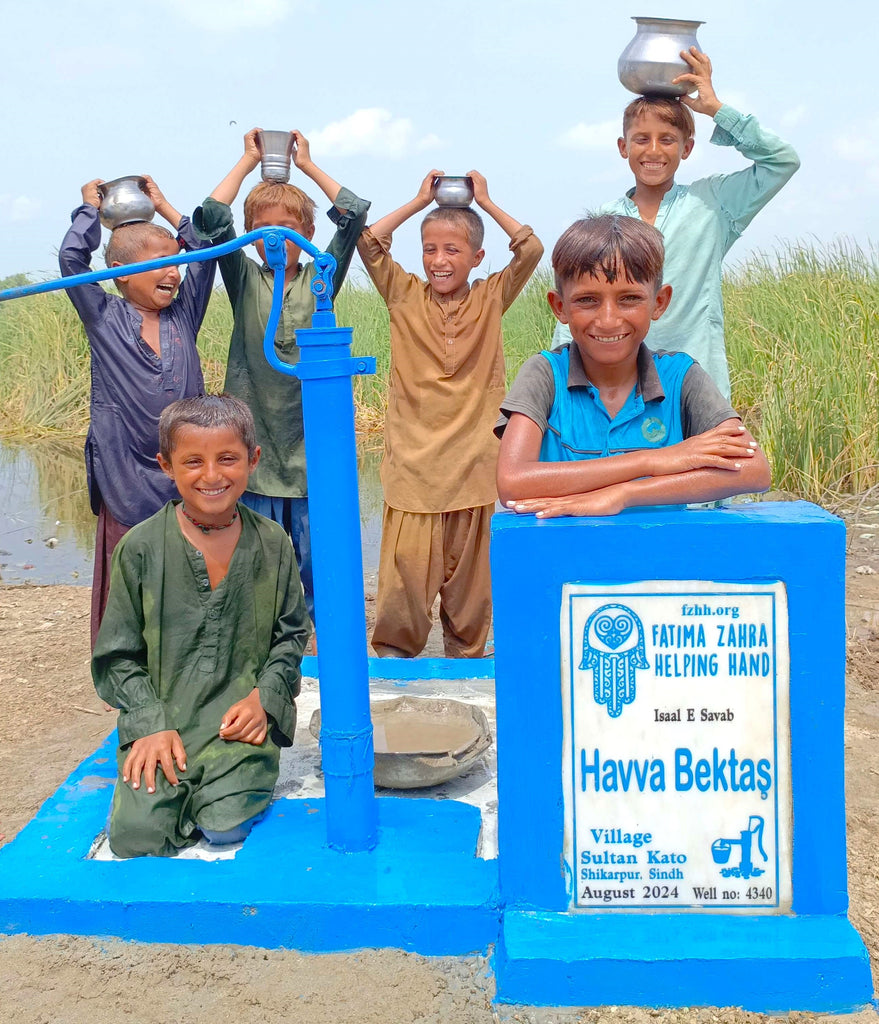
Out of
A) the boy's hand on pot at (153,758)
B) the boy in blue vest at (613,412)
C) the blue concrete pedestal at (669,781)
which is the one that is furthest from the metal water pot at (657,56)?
the boy's hand on pot at (153,758)

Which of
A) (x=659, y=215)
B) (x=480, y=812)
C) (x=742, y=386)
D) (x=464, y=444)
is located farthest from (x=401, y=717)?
(x=742, y=386)

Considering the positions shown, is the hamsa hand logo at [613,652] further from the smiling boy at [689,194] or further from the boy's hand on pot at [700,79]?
the boy's hand on pot at [700,79]

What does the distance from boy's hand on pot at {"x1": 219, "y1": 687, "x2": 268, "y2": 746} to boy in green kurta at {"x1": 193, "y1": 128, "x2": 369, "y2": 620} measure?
1.27 metres

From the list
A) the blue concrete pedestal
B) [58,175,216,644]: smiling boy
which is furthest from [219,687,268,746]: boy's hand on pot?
[58,175,216,644]: smiling boy

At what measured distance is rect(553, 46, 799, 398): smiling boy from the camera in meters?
3.36

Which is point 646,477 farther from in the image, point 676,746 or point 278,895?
Answer: point 278,895

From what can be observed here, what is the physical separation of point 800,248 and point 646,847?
9.58 m

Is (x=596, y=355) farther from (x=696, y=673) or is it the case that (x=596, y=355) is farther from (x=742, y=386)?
(x=742, y=386)

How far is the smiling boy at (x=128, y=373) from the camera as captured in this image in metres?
3.40

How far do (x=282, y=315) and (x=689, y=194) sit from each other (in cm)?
148

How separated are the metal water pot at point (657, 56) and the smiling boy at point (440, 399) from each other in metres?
0.71

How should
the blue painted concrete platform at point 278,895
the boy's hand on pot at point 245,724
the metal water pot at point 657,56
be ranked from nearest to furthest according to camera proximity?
the blue painted concrete platform at point 278,895, the boy's hand on pot at point 245,724, the metal water pot at point 657,56

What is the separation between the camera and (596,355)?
2.34 metres

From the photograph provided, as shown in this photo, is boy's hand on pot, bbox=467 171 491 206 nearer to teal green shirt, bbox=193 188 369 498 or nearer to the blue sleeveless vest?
teal green shirt, bbox=193 188 369 498
